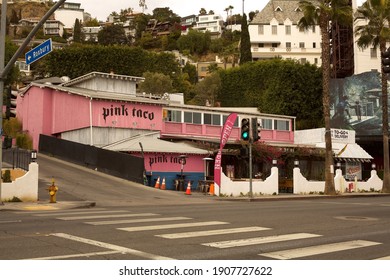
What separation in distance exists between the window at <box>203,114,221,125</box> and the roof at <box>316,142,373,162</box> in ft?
30.2

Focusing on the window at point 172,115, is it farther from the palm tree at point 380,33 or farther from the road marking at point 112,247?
the road marking at point 112,247

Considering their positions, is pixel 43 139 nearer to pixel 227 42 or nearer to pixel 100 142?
pixel 100 142

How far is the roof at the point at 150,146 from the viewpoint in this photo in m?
33.8

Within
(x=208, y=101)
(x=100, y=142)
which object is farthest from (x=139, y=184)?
(x=208, y=101)

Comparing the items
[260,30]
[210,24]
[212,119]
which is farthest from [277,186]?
[210,24]

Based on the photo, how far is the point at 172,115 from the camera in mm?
40781

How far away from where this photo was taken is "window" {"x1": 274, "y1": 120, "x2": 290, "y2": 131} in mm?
47312

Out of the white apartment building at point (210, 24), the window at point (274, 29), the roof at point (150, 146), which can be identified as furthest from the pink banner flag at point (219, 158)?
the white apartment building at point (210, 24)

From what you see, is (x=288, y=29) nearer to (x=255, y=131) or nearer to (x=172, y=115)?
(x=172, y=115)

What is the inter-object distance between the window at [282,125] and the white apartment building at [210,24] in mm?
116263

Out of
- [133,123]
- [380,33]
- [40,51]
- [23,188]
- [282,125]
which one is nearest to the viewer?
[40,51]

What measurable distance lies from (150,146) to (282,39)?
207 ft

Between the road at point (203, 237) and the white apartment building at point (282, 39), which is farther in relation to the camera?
the white apartment building at point (282, 39)

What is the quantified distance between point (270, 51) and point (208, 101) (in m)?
27.1
